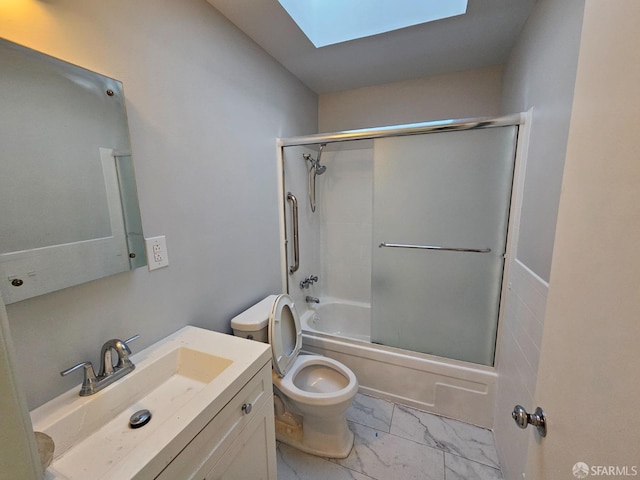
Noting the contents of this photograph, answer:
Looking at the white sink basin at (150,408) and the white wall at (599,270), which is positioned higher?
the white wall at (599,270)

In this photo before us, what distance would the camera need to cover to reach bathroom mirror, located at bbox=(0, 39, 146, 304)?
728mm

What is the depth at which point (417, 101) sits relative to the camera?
2293mm

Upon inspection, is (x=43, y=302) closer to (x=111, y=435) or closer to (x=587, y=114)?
(x=111, y=435)

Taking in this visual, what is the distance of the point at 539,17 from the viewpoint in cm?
127

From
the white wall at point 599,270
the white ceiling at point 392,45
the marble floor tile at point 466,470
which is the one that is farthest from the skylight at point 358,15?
the marble floor tile at point 466,470

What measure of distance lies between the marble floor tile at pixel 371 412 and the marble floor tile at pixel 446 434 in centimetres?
5

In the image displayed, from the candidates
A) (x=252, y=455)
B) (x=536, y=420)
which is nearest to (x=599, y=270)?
(x=536, y=420)

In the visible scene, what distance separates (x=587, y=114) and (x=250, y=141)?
1542 mm

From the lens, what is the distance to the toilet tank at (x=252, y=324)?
1.45m

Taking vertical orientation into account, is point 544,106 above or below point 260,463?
above

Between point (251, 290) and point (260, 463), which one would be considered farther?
point (251, 290)

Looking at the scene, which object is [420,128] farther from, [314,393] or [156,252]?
[314,393]

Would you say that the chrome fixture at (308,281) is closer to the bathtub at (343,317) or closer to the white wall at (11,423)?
the bathtub at (343,317)

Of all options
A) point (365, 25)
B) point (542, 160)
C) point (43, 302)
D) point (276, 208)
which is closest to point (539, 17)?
point (542, 160)
